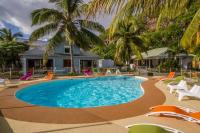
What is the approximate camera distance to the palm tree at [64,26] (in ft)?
74.7

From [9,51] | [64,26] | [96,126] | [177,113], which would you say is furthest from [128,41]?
[96,126]

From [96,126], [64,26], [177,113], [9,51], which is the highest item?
[64,26]

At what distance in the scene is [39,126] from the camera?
6.02 m

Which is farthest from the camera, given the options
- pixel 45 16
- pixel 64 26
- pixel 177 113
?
pixel 64 26

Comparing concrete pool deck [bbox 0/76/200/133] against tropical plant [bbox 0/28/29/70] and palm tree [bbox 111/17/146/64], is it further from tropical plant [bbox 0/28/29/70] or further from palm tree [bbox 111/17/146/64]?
tropical plant [bbox 0/28/29/70]

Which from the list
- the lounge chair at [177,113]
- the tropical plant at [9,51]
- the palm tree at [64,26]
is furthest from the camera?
the tropical plant at [9,51]

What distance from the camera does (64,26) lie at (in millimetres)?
23953

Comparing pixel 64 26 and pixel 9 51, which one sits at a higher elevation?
pixel 64 26

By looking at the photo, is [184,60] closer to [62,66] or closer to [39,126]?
[62,66]

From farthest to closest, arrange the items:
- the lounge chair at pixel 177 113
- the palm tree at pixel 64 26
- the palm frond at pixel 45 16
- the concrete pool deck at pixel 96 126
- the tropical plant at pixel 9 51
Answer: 1. the tropical plant at pixel 9 51
2. the palm tree at pixel 64 26
3. the palm frond at pixel 45 16
4. the lounge chair at pixel 177 113
5. the concrete pool deck at pixel 96 126

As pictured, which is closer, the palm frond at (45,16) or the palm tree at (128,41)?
the palm frond at (45,16)

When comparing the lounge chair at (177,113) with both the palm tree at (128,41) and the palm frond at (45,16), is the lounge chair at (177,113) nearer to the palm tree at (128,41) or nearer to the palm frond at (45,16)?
the palm frond at (45,16)

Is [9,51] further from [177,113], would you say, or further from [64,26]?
[177,113]

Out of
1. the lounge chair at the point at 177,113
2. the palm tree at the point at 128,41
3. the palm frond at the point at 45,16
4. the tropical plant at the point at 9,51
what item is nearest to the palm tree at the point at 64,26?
the palm frond at the point at 45,16
